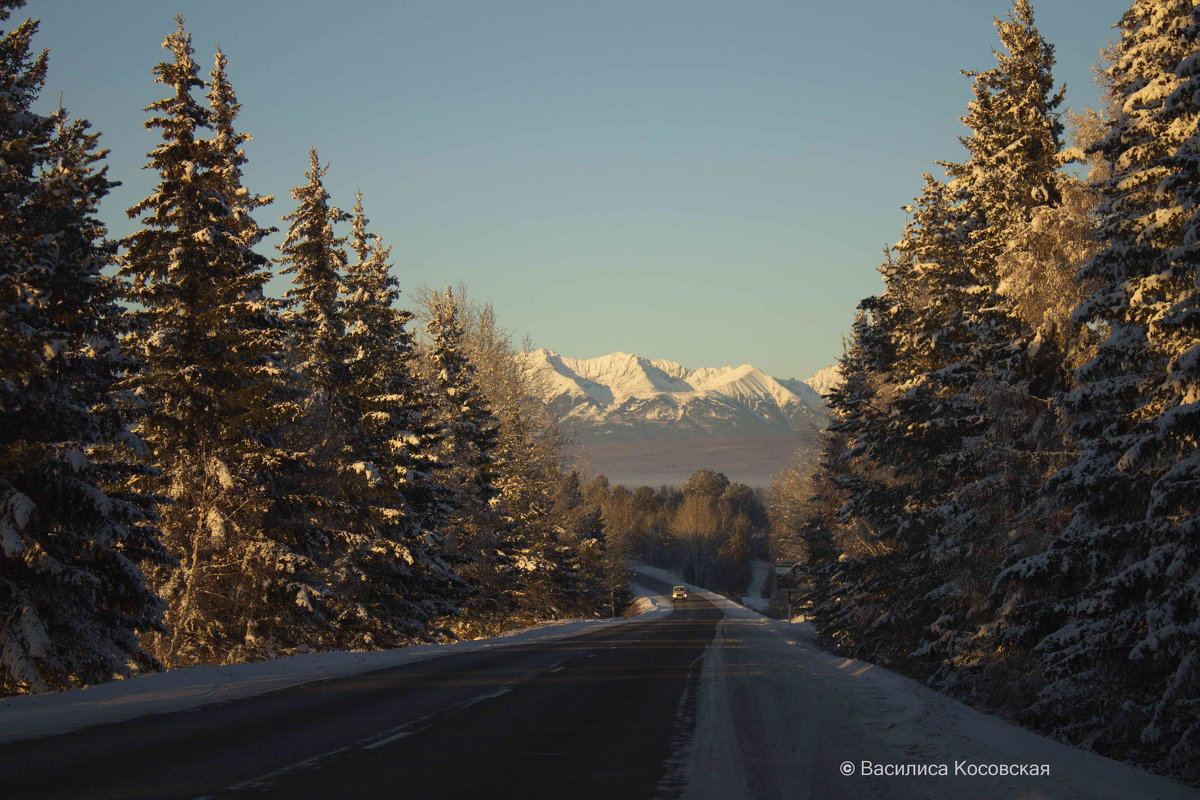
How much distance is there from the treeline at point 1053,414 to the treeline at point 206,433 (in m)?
15.4

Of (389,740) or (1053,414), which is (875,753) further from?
(1053,414)

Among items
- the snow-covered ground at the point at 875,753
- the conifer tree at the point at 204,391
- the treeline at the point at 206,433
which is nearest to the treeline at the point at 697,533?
the treeline at the point at 206,433

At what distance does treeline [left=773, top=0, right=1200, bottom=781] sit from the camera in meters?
13.0

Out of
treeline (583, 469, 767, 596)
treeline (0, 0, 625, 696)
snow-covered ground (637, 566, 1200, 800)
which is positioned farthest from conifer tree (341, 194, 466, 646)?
treeline (583, 469, 767, 596)

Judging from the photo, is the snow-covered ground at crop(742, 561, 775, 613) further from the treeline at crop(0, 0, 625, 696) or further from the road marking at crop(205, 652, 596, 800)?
the road marking at crop(205, 652, 596, 800)

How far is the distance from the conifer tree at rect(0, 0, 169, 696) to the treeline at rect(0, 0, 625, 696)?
4cm

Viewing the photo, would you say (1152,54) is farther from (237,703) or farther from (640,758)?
(237,703)

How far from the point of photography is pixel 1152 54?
1472 cm

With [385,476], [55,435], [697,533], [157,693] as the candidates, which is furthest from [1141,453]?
[697,533]

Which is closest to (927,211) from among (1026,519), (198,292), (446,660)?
(1026,519)

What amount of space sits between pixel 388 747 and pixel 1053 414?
1629 centimetres

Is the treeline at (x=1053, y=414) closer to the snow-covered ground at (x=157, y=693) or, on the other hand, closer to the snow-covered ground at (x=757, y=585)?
the snow-covered ground at (x=157, y=693)

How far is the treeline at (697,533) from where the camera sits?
15075 centimetres

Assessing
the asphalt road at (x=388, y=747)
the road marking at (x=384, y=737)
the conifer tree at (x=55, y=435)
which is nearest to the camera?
the asphalt road at (x=388, y=747)
